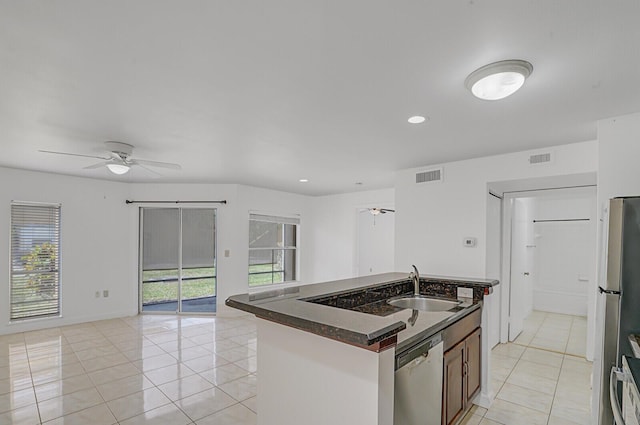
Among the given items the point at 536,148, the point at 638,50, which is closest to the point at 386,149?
the point at 536,148

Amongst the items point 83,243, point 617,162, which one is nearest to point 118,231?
point 83,243

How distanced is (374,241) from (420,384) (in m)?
4.99

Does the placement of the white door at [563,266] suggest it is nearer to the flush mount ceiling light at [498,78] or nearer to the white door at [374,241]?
the white door at [374,241]

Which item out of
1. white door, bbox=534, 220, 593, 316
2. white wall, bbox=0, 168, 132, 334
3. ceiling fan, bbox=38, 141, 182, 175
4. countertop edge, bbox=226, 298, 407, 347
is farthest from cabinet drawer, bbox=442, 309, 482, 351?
white wall, bbox=0, 168, 132, 334

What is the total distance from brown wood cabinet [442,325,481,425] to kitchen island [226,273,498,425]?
258mm

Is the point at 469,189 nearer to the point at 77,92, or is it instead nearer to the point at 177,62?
the point at 177,62

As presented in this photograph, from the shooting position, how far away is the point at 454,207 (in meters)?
4.00

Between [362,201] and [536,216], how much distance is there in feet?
11.0

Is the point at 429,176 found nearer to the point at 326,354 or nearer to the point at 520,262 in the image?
the point at 520,262

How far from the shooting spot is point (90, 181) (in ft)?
18.1

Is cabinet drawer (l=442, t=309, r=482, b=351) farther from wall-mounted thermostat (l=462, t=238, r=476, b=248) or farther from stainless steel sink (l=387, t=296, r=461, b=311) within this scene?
wall-mounted thermostat (l=462, t=238, r=476, b=248)

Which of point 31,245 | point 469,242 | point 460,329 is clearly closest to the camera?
point 460,329

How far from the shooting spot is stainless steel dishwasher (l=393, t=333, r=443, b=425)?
5.33 feet

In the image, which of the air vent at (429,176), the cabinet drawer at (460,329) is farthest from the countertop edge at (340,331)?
the air vent at (429,176)
